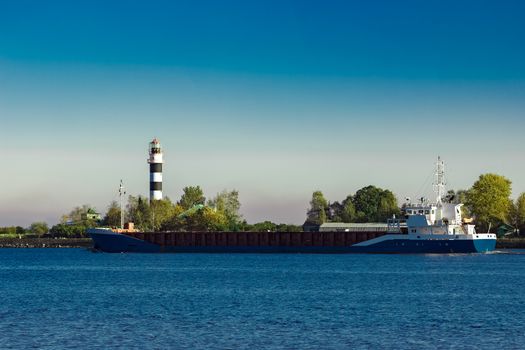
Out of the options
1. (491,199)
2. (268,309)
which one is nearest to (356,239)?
(491,199)

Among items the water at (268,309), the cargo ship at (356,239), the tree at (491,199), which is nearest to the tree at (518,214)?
the tree at (491,199)

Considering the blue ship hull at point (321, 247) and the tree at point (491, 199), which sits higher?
the tree at point (491, 199)

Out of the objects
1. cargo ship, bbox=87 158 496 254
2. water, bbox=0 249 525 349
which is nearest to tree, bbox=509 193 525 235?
cargo ship, bbox=87 158 496 254

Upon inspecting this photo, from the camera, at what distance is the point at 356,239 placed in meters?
151

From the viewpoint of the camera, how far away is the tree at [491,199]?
192875 mm

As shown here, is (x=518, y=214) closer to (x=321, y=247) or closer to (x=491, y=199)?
(x=491, y=199)

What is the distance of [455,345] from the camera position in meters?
46.0

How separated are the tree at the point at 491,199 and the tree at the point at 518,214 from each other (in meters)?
1.72

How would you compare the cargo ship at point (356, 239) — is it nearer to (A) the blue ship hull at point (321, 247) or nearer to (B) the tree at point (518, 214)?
(A) the blue ship hull at point (321, 247)

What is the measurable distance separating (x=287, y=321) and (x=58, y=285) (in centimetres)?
3910

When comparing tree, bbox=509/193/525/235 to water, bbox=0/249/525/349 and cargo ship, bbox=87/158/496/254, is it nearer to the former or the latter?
cargo ship, bbox=87/158/496/254

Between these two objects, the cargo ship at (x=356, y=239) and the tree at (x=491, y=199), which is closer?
the cargo ship at (x=356, y=239)

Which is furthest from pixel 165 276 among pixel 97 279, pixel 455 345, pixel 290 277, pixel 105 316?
pixel 455 345

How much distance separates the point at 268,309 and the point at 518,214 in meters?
146
